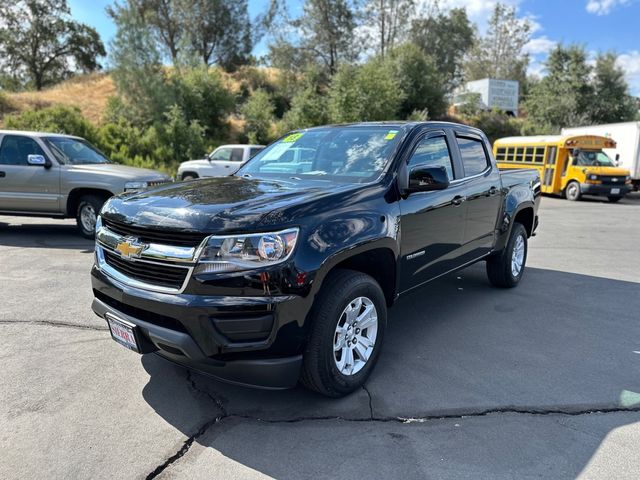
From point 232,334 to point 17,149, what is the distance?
8.02 meters

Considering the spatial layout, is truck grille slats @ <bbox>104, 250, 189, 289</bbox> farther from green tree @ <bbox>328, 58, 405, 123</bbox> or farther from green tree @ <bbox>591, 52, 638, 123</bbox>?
green tree @ <bbox>591, 52, 638, 123</bbox>

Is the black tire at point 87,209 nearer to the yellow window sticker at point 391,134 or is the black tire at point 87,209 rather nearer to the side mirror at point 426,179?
the yellow window sticker at point 391,134

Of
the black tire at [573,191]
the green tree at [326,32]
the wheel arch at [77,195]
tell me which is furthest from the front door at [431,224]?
the green tree at [326,32]

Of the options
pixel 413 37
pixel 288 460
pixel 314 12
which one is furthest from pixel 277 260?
pixel 413 37

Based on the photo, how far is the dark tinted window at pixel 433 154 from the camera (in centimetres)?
399

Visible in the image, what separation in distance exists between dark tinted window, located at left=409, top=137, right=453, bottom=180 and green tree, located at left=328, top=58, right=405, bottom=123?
841 inches

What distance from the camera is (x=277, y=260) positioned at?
2.67 m

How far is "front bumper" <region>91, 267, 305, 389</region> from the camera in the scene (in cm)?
262

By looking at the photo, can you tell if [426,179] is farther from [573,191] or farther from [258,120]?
[258,120]

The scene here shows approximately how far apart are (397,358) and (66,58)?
46.0 meters

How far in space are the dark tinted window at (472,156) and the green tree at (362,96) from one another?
67.6ft

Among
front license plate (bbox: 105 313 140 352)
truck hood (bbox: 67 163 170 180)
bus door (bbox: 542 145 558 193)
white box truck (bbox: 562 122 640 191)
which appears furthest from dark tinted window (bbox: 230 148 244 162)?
white box truck (bbox: 562 122 640 191)

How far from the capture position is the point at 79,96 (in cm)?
2916

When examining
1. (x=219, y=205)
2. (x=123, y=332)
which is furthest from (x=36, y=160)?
(x=219, y=205)
